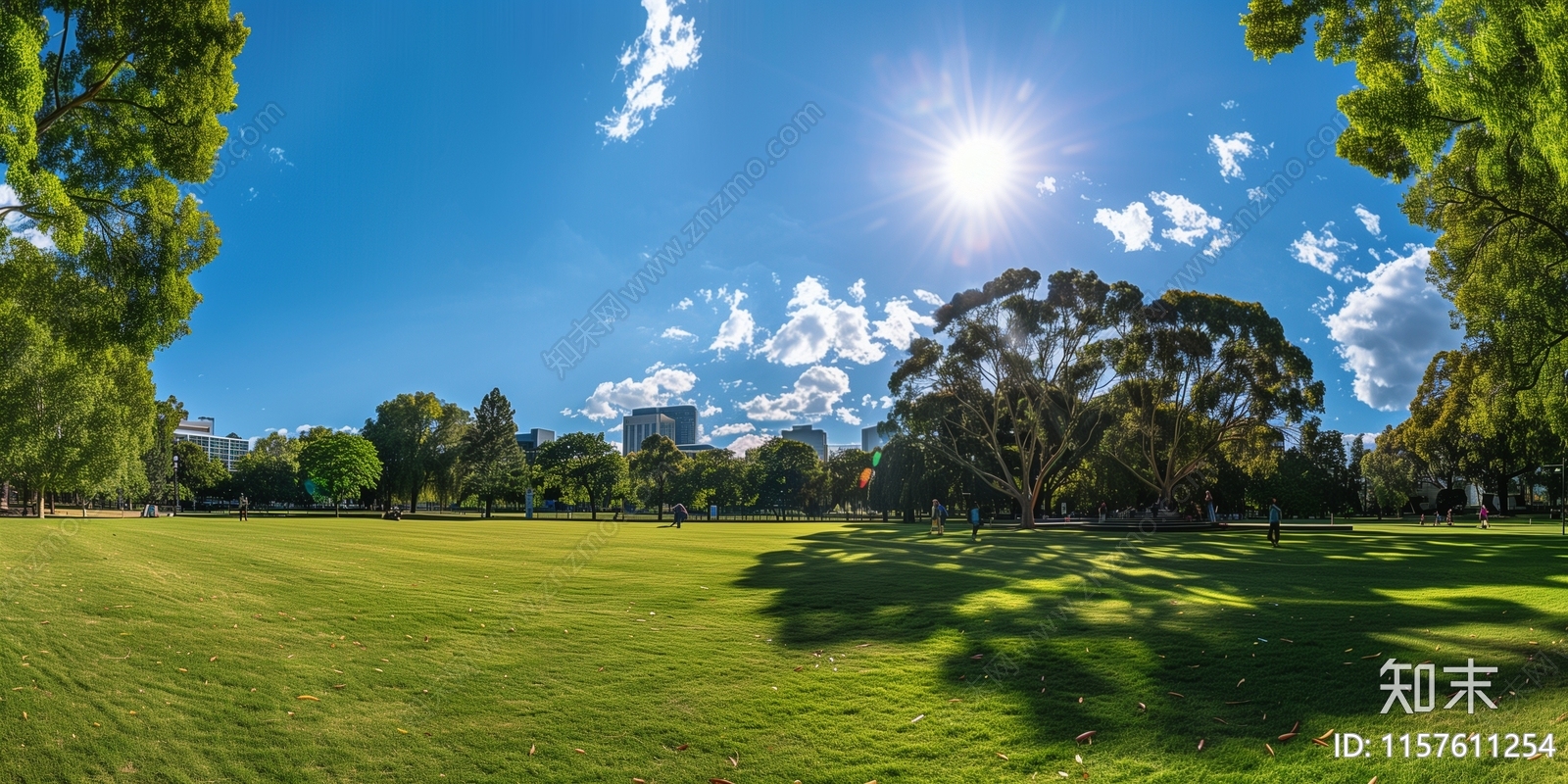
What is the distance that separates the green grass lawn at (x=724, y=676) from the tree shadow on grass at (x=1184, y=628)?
0.06 meters

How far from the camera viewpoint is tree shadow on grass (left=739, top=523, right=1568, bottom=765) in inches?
282

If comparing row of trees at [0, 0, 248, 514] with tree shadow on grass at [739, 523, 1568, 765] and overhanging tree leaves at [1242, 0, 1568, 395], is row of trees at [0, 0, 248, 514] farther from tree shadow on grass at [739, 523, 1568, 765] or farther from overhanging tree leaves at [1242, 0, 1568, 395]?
overhanging tree leaves at [1242, 0, 1568, 395]

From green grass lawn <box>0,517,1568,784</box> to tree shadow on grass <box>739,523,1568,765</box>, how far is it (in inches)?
2.2

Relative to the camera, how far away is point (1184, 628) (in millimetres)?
10320

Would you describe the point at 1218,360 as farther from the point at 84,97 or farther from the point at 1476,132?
the point at 84,97

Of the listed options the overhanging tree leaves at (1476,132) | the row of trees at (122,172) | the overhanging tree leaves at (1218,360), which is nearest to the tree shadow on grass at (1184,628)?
the overhanging tree leaves at (1476,132)

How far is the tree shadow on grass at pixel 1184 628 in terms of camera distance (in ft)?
23.5

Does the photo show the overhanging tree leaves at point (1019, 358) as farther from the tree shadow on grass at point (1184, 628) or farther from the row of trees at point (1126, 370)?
the tree shadow on grass at point (1184, 628)

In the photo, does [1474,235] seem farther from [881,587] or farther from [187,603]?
[187,603]

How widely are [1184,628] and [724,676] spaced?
21.0 ft

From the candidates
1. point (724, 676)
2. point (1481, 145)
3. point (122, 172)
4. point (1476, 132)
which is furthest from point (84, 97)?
point (1476, 132)

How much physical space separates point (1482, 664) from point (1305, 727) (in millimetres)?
3091

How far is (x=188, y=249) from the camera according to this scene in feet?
48.7

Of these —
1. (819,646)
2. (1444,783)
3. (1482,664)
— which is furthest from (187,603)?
(1482,664)
